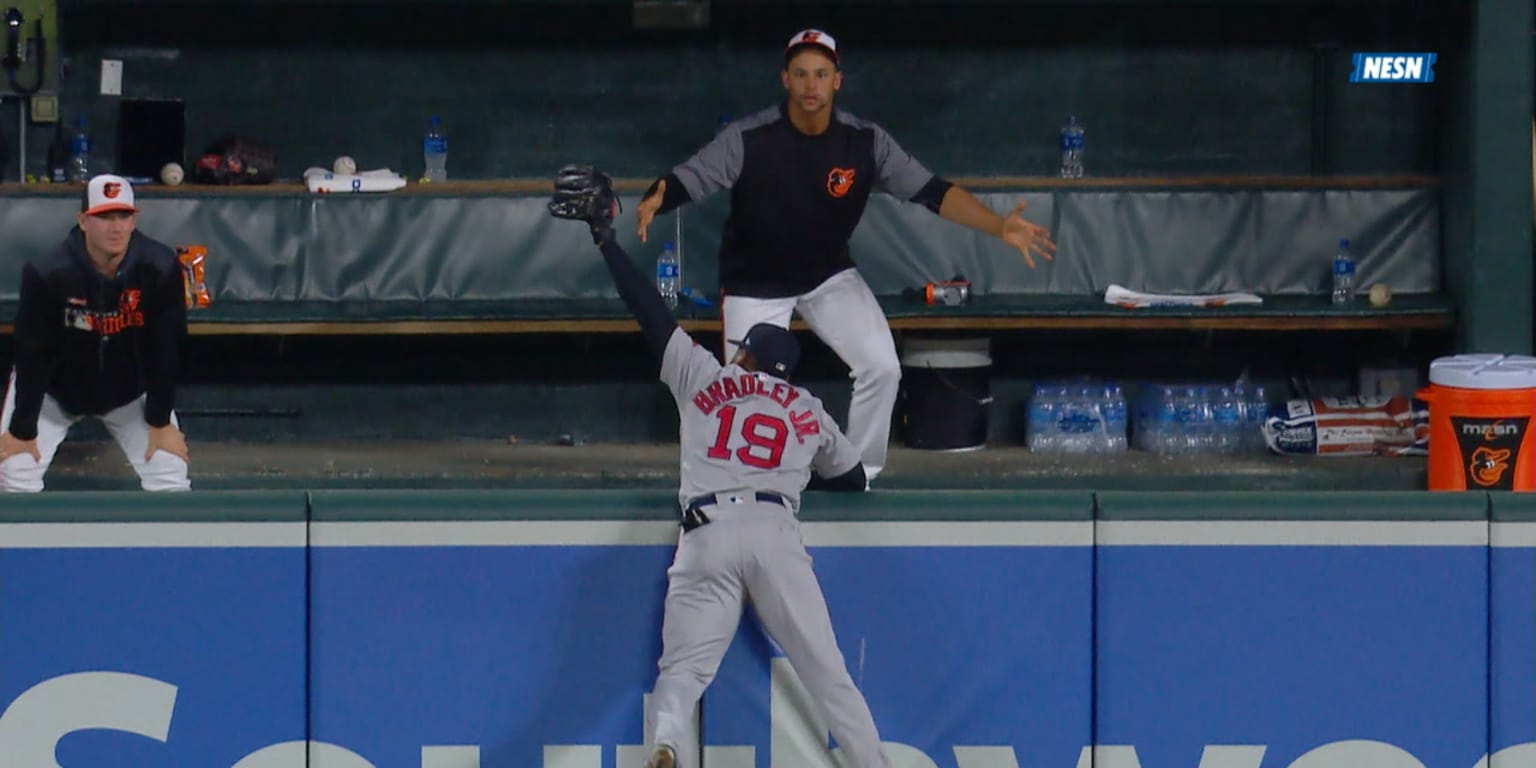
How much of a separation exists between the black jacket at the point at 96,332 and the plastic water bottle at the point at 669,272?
3.89 m

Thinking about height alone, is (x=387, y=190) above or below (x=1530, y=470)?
above

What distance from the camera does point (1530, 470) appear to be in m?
8.48

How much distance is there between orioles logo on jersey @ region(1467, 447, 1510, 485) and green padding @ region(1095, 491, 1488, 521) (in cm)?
207

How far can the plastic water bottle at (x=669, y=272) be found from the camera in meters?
12.1

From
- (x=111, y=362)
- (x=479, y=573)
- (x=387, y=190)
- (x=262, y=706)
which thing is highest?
(x=387, y=190)

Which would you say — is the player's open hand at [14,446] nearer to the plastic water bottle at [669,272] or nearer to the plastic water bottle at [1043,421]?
the plastic water bottle at [669,272]

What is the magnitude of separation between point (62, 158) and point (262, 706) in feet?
22.0

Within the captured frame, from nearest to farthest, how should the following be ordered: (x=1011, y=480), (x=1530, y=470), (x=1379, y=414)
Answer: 1. (x=1530, y=470)
2. (x=1011, y=480)
3. (x=1379, y=414)

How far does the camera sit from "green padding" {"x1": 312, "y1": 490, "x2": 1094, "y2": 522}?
21.3 ft

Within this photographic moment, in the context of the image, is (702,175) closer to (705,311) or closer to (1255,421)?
(705,311)

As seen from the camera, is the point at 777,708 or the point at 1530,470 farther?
the point at 1530,470

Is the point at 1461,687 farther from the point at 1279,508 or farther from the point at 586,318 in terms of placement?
the point at 586,318

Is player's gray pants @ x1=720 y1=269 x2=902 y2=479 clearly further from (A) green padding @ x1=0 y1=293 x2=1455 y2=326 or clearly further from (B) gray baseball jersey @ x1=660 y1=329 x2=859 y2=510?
(A) green padding @ x1=0 y1=293 x2=1455 y2=326

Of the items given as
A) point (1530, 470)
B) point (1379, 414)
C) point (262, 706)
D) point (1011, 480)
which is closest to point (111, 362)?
point (262, 706)
